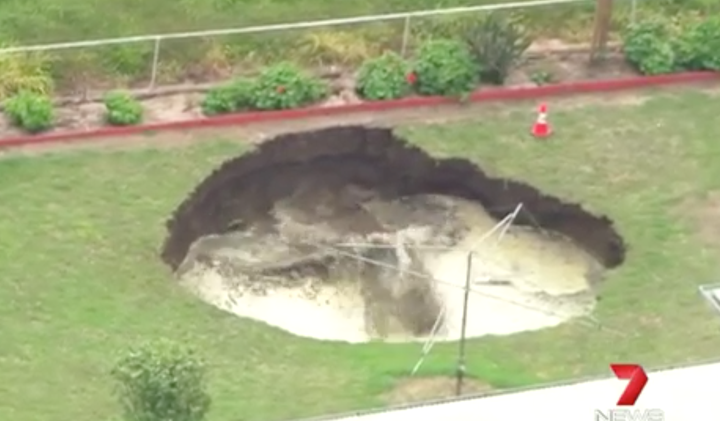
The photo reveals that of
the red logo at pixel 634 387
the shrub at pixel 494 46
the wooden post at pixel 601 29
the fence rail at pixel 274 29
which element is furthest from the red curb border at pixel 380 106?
the red logo at pixel 634 387

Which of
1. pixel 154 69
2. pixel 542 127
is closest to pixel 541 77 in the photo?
pixel 542 127

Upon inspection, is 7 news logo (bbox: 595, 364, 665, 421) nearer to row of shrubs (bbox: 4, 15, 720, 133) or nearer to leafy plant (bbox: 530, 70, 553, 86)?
row of shrubs (bbox: 4, 15, 720, 133)

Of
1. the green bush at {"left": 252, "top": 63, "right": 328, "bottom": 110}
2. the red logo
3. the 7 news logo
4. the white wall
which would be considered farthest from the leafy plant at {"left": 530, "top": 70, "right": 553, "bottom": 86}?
the 7 news logo

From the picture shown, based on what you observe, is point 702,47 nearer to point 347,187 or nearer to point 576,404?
point 347,187

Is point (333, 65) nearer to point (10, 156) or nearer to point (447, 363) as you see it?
point (10, 156)

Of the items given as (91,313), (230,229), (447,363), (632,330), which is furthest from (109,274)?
(632,330)
